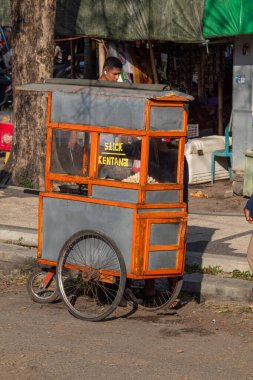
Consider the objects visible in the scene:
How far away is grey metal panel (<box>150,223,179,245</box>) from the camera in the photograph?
24.1 ft

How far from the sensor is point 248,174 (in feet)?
44.1

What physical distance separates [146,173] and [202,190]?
24.3 feet

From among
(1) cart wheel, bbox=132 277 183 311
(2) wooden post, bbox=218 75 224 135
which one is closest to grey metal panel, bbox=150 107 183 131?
(1) cart wheel, bbox=132 277 183 311

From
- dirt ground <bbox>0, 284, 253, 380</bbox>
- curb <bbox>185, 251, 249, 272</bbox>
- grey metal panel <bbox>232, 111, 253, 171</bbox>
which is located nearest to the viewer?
dirt ground <bbox>0, 284, 253, 380</bbox>

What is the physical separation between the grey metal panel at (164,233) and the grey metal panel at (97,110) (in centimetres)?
81

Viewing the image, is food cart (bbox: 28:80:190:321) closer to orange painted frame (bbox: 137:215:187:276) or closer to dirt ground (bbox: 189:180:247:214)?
orange painted frame (bbox: 137:215:187:276)

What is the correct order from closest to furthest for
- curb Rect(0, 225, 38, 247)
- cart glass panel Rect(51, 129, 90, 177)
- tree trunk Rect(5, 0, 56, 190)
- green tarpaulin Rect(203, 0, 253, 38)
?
cart glass panel Rect(51, 129, 90, 177)
curb Rect(0, 225, 38, 247)
green tarpaulin Rect(203, 0, 253, 38)
tree trunk Rect(5, 0, 56, 190)

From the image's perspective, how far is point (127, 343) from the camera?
268 inches

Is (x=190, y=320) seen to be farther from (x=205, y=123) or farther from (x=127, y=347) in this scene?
(x=205, y=123)

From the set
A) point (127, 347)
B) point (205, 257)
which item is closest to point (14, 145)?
point (205, 257)

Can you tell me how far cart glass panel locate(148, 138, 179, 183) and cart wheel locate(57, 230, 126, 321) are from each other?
661 millimetres

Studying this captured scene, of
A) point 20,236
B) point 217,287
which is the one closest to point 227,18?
point 20,236

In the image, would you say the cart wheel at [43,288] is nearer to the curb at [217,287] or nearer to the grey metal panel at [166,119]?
the curb at [217,287]

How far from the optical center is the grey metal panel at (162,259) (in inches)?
290
